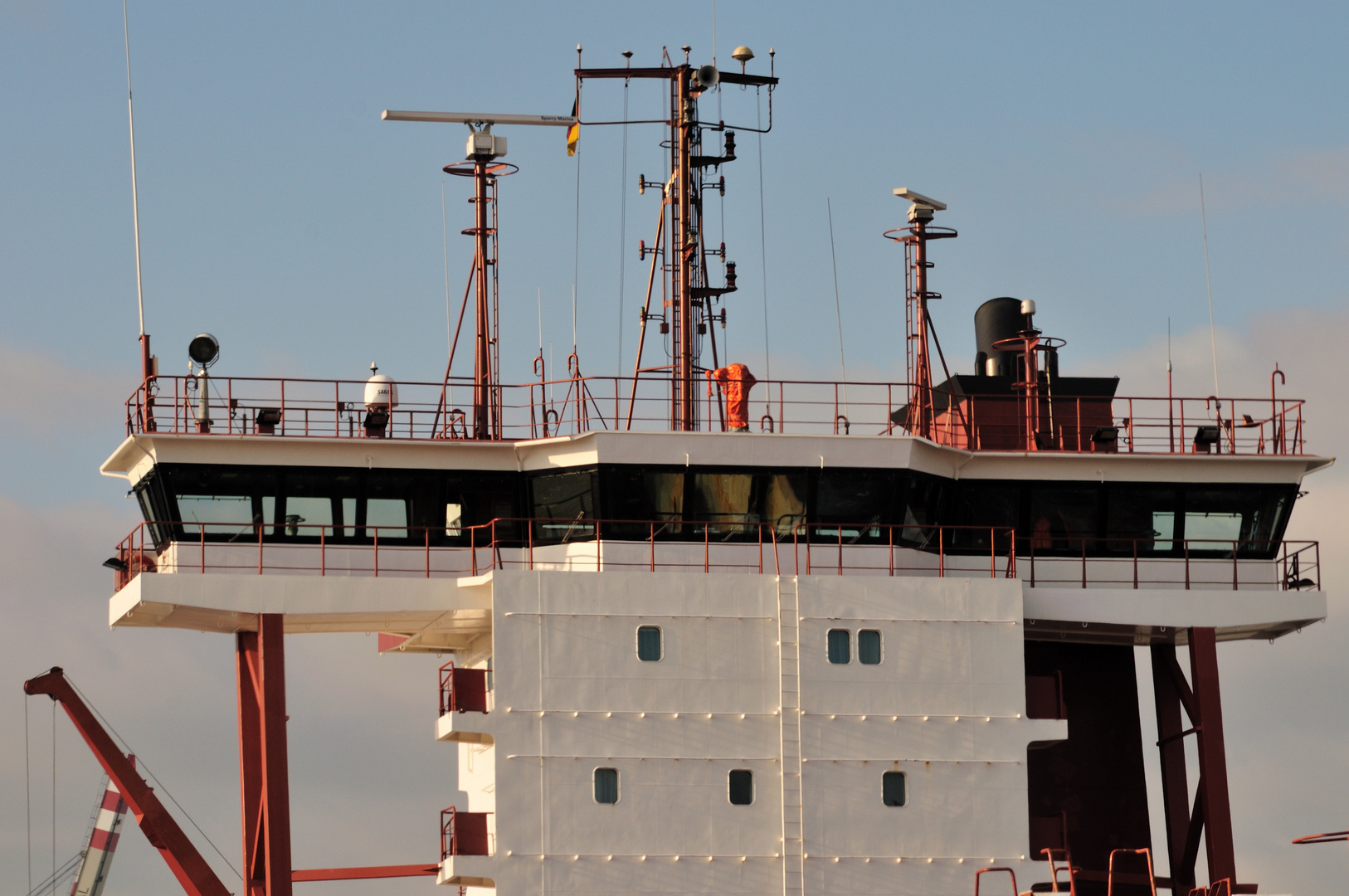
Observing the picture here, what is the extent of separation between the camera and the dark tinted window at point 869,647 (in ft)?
117

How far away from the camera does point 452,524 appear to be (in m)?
37.6

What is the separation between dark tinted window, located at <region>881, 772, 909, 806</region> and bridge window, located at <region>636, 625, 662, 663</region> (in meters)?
4.29

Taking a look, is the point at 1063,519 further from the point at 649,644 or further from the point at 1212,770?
the point at 649,644

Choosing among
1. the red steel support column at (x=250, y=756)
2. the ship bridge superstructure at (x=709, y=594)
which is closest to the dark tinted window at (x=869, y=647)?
the ship bridge superstructure at (x=709, y=594)

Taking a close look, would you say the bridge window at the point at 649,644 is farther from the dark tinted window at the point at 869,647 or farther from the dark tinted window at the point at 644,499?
the dark tinted window at the point at 869,647

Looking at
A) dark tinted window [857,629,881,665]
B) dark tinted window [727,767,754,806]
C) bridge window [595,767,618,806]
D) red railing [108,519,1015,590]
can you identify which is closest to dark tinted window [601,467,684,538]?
red railing [108,519,1015,590]

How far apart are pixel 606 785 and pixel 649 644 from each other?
2402mm

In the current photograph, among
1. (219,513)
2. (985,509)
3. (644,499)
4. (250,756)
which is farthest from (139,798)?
(985,509)

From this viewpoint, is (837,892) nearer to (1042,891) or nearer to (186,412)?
(1042,891)

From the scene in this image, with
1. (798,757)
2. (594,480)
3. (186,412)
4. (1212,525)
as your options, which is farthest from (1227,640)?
(186,412)

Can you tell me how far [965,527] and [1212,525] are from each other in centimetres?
506

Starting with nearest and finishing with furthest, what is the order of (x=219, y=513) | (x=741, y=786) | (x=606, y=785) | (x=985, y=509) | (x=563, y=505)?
1. (x=606, y=785)
2. (x=741, y=786)
3. (x=219, y=513)
4. (x=563, y=505)
5. (x=985, y=509)

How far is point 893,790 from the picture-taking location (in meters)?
35.6

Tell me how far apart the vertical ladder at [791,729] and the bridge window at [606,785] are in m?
2.76
